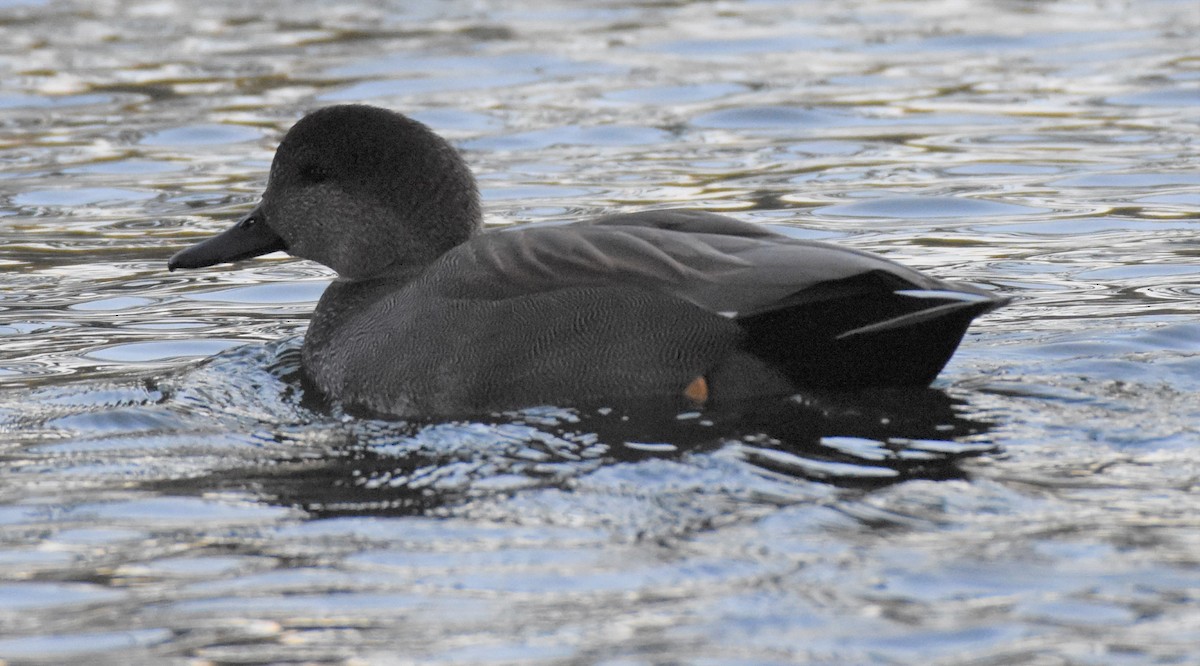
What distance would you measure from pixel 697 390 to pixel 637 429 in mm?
240

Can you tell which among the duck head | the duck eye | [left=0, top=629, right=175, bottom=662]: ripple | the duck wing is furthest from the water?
the duck eye

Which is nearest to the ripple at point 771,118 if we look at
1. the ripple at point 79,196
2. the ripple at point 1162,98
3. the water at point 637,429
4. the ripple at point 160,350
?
the water at point 637,429

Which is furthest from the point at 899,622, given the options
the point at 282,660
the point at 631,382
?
the point at 631,382

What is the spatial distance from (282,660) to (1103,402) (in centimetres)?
274

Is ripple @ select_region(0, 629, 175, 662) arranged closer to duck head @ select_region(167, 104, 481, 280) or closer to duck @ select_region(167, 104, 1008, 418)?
duck @ select_region(167, 104, 1008, 418)

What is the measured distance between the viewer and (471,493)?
4672mm

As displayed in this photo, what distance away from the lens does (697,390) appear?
5332 millimetres

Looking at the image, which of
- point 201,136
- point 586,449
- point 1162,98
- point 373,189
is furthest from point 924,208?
point 201,136

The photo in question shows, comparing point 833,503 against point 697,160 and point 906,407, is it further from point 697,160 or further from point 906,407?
point 697,160

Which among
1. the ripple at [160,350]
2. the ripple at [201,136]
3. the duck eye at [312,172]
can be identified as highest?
the duck eye at [312,172]

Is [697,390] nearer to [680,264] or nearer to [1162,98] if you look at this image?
[680,264]

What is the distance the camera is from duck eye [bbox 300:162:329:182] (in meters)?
6.49

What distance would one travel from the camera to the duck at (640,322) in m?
5.12

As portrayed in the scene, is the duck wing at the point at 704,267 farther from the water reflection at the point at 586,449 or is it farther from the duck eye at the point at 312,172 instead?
the duck eye at the point at 312,172
